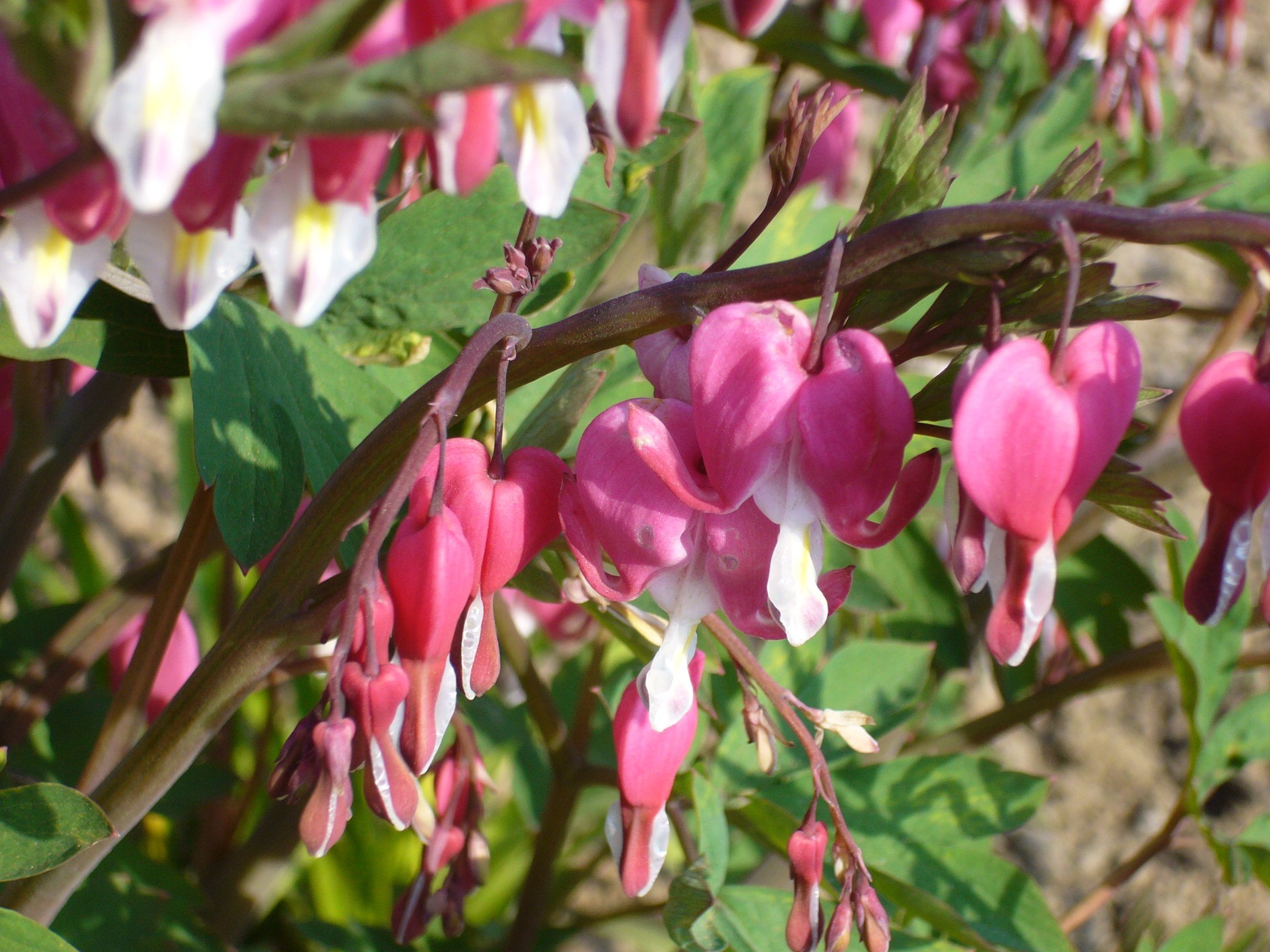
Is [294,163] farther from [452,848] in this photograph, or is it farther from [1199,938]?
[1199,938]

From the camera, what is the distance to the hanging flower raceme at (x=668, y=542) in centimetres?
54

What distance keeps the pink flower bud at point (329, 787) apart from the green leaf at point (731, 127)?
832mm

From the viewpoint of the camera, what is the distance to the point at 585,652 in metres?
1.59

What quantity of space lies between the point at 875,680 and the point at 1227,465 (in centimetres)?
60

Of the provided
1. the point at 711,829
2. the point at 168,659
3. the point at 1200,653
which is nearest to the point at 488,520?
the point at 711,829

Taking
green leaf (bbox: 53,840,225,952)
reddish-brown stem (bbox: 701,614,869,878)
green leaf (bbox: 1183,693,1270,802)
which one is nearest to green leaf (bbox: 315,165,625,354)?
reddish-brown stem (bbox: 701,614,869,878)

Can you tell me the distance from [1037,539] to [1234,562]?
95mm

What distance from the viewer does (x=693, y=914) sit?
0.73 meters

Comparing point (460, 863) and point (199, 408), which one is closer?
point (199, 408)

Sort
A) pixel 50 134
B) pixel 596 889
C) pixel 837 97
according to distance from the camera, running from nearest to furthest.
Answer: pixel 50 134, pixel 837 97, pixel 596 889

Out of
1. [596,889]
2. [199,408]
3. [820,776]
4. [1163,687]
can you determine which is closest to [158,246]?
[199,408]

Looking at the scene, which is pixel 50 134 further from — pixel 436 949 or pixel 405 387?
pixel 436 949

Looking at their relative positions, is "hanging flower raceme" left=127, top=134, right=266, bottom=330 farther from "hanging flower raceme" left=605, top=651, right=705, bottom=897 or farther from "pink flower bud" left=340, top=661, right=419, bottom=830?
"hanging flower raceme" left=605, top=651, right=705, bottom=897

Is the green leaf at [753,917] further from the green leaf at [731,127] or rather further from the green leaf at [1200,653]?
the green leaf at [731,127]
